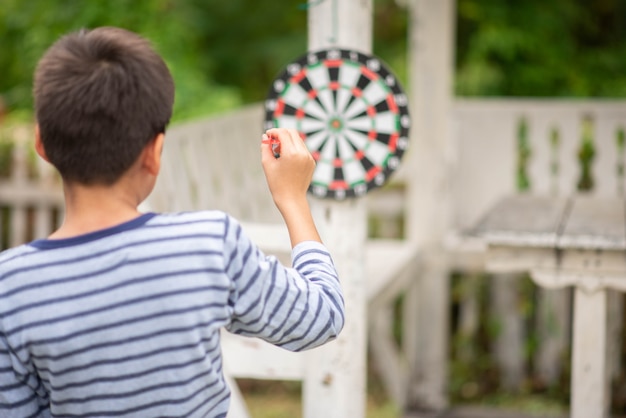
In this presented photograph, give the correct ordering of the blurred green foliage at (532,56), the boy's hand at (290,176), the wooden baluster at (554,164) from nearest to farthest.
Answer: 1. the boy's hand at (290,176)
2. the wooden baluster at (554,164)
3. the blurred green foliage at (532,56)

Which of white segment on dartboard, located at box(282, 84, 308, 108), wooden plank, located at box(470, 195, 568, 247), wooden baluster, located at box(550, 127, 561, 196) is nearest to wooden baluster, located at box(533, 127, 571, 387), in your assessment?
wooden baluster, located at box(550, 127, 561, 196)

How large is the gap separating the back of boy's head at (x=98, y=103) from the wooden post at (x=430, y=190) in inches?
147

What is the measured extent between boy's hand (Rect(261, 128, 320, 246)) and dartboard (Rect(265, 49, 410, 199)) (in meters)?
1.33

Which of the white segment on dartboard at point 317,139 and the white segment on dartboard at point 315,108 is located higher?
the white segment on dartboard at point 315,108

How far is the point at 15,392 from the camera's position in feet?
5.49

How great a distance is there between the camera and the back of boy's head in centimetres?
154

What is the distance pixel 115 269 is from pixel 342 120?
170 centimetres

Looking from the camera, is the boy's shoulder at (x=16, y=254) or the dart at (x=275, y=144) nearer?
the boy's shoulder at (x=16, y=254)

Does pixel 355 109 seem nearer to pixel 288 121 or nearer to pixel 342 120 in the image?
pixel 342 120

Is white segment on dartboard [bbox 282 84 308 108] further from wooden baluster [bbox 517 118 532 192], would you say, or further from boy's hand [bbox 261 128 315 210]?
wooden baluster [bbox 517 118 532 192]

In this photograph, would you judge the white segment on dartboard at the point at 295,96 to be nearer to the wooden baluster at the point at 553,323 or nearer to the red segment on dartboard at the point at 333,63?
the red segment on dartboard at the point at 333,63

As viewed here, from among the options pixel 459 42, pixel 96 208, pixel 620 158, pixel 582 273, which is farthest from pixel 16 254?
pixel 459 42

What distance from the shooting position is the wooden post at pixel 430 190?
5.20m

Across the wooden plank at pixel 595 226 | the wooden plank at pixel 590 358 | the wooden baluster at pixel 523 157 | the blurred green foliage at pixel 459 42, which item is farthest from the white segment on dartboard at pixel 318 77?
the blurred green foliage at pixel 459 42
